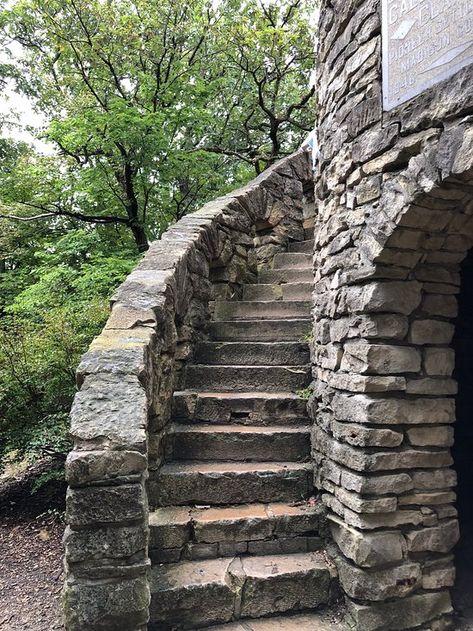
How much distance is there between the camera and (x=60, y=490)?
13.6 feet

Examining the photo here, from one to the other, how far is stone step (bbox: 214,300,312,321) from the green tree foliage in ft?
5.77

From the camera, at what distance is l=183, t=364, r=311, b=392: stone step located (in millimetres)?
3586

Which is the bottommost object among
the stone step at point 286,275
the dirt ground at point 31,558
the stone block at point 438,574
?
the dirt ground at point 31,558

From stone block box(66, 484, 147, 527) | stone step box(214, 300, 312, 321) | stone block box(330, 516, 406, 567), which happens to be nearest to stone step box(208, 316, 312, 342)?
stone step box(214, 300, 312, 321)

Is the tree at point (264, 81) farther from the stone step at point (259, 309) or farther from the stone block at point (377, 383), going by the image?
the stone block at point (377, 383)

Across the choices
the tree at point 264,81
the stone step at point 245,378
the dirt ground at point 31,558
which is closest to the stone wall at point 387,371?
the stone step at point 245,378

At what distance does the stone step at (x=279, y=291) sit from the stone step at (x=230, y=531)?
2.29 metres

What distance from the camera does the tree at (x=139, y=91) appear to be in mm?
6562

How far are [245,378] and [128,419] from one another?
1623 mm

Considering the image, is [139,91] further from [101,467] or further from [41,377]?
[101,467]

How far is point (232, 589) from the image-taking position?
242 centimetres

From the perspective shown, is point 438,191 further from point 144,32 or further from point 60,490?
point 144,32

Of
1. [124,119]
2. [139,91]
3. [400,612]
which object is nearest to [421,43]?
[400,612]

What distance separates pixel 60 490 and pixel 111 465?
265 centimetres
